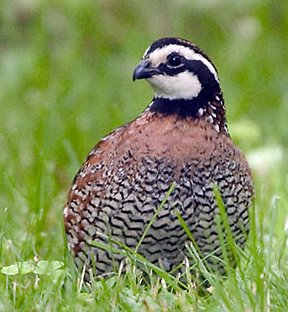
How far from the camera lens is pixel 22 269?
500cm

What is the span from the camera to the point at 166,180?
524 cm

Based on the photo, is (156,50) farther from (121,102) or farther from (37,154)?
(121,102)

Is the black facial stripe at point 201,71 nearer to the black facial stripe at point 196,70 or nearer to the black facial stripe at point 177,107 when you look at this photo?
the black facial stripe at point 196,70

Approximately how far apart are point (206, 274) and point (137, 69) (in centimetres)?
114

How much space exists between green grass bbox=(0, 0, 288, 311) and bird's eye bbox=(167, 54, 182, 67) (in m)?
0.77

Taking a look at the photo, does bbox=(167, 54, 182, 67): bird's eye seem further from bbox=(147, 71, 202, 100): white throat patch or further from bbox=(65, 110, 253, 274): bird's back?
bbox=(65, 110, 253, 274): bird's back

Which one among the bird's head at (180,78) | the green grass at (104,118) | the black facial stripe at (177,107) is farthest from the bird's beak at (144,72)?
the green grass at (104,118)

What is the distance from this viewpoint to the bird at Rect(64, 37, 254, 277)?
17.1ft

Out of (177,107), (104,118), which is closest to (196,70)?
(177,107)

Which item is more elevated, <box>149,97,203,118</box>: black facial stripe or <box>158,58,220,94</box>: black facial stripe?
<box>158,58,220,94</box>: black facial stripe

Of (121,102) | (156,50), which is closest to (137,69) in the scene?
(156,50)

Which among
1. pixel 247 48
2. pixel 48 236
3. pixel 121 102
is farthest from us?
pixel 247 48

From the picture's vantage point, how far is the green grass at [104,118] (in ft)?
15.7

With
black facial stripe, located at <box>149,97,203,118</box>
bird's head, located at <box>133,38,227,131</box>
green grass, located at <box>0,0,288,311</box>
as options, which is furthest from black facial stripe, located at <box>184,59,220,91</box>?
green grass, located at <box>0,0,288,311</box>
